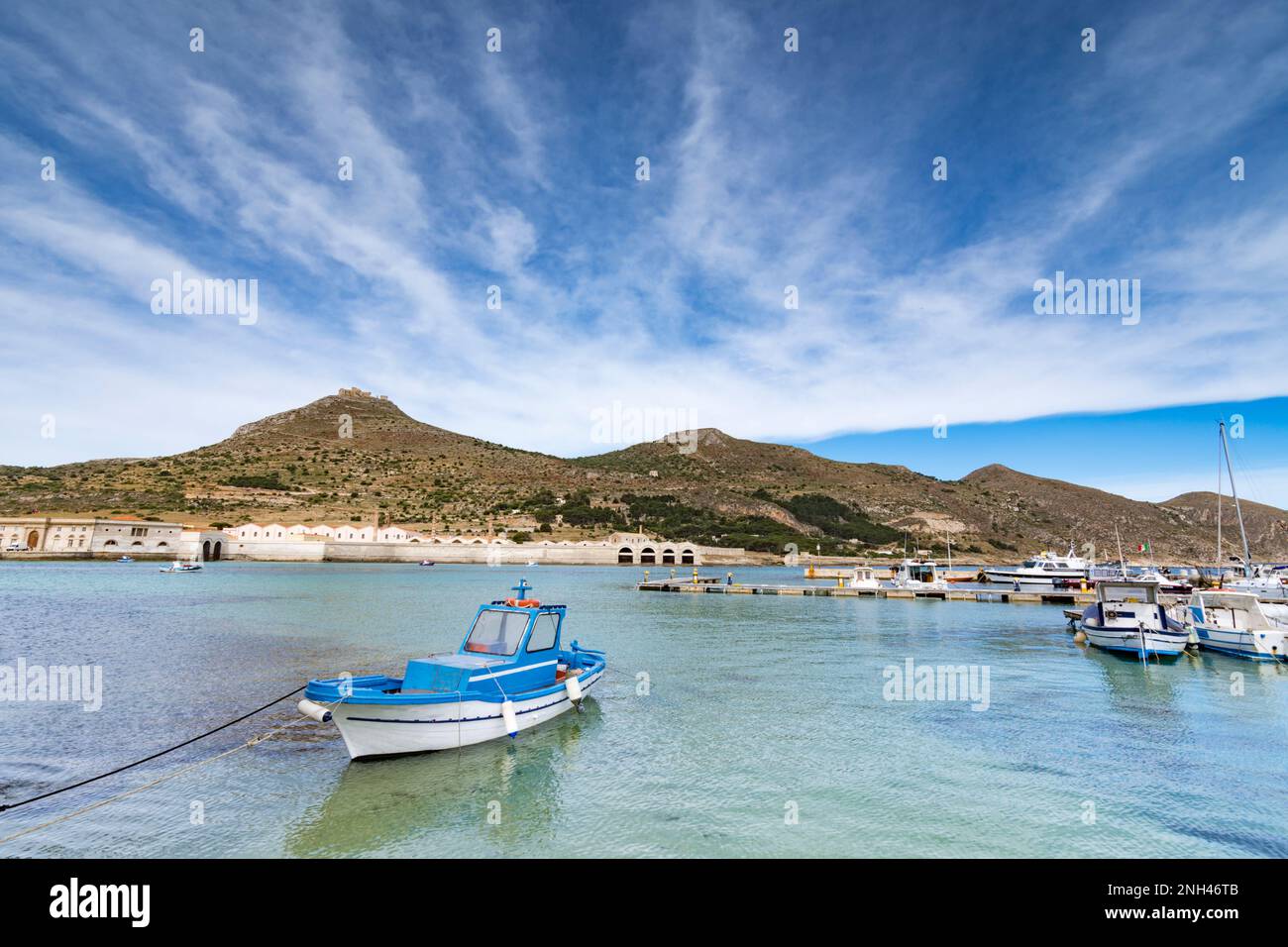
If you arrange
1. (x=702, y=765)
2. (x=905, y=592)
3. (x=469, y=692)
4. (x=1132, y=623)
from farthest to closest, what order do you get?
(x=905, y=592), (x=1132, y=623), (x=469, y=692), (x=702, y=765)

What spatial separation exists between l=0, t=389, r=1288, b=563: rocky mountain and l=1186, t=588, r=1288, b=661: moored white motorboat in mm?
119004

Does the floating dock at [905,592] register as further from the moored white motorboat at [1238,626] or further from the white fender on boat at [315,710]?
the white fender on boat at [315,710]

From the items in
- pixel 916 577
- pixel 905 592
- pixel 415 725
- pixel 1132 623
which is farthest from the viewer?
pixel 916 577

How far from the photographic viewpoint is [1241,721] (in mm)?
18078

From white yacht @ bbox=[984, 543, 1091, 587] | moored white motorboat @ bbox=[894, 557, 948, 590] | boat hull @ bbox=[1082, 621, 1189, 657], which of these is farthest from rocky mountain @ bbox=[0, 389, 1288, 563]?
boat hull @ bbox=[1082, 621, 1189, 657]

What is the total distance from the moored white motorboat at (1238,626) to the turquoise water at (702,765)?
37.4 inches

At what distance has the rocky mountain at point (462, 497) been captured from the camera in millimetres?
126750

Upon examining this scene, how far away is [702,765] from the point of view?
45.0 ft

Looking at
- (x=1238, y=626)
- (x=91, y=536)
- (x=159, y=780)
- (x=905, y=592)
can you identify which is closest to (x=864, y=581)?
(x=905, y=592)

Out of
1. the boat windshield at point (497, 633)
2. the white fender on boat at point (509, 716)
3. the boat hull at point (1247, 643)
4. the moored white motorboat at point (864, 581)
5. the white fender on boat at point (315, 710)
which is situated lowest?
the moored white motorboat at point (864, 581)

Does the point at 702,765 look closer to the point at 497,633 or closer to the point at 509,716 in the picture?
the point at 509,716

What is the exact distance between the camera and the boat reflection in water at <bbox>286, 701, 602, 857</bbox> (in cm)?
1017

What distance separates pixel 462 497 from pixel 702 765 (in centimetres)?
13965

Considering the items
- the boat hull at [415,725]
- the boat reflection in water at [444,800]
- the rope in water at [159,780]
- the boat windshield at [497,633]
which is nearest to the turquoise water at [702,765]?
the boat reflection in water at [444,800]
